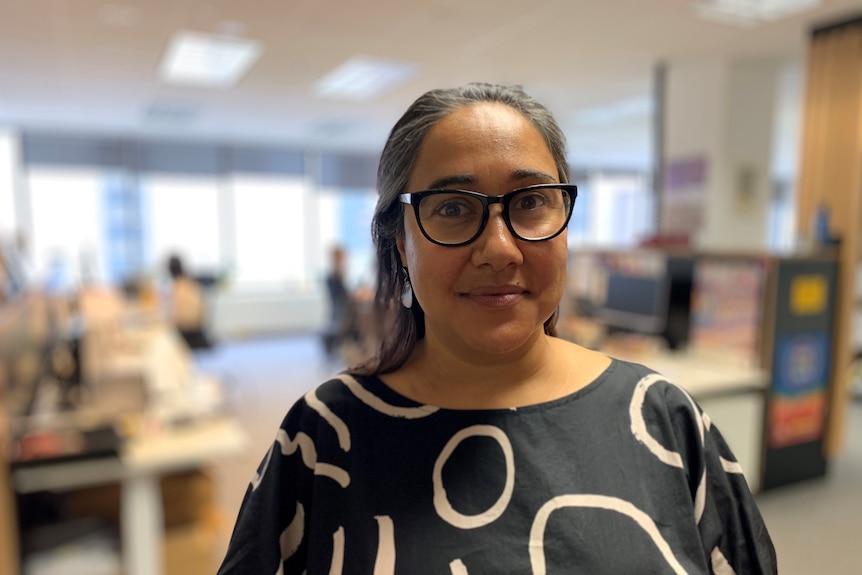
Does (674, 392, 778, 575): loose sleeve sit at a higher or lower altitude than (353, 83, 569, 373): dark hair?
lower

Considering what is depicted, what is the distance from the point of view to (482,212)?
2.06 feet

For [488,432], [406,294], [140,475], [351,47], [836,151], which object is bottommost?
[140,475]

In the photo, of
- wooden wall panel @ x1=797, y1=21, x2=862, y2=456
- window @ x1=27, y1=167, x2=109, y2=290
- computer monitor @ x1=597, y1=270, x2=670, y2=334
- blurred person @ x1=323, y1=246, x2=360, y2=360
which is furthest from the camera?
window @ x1=27, y1=167, x2=109, y2=290

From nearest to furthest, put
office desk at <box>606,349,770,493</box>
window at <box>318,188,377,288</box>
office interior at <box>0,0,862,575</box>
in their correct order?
office interior at <box>0,0,862,575</box>
office desk at <box>606,349,770,493</box>
window at <box>318,188,377,288</box>

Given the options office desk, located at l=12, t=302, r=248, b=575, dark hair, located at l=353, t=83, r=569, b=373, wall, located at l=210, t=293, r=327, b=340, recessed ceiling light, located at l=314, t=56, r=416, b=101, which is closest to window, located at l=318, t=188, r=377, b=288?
wall, located at l=210, t=293, r=327, b=340

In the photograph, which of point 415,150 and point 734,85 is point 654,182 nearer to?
point 734,85

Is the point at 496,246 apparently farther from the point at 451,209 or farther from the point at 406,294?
the point at 406,294

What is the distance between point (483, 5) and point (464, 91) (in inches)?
115

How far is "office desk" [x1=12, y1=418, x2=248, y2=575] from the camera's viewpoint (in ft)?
5.89

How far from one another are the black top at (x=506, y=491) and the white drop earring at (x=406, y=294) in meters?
0.12

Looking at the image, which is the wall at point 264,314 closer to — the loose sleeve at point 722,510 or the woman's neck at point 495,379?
the woman's neck at point 495,379

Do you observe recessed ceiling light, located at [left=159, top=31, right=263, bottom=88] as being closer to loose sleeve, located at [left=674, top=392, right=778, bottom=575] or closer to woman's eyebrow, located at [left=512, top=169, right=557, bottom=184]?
woman's eyebrow, located at [left=512, top=169, right=557, bottom=184]

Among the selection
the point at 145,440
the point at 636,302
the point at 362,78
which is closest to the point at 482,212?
the point at 145,440

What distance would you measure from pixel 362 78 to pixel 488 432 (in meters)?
4.66
